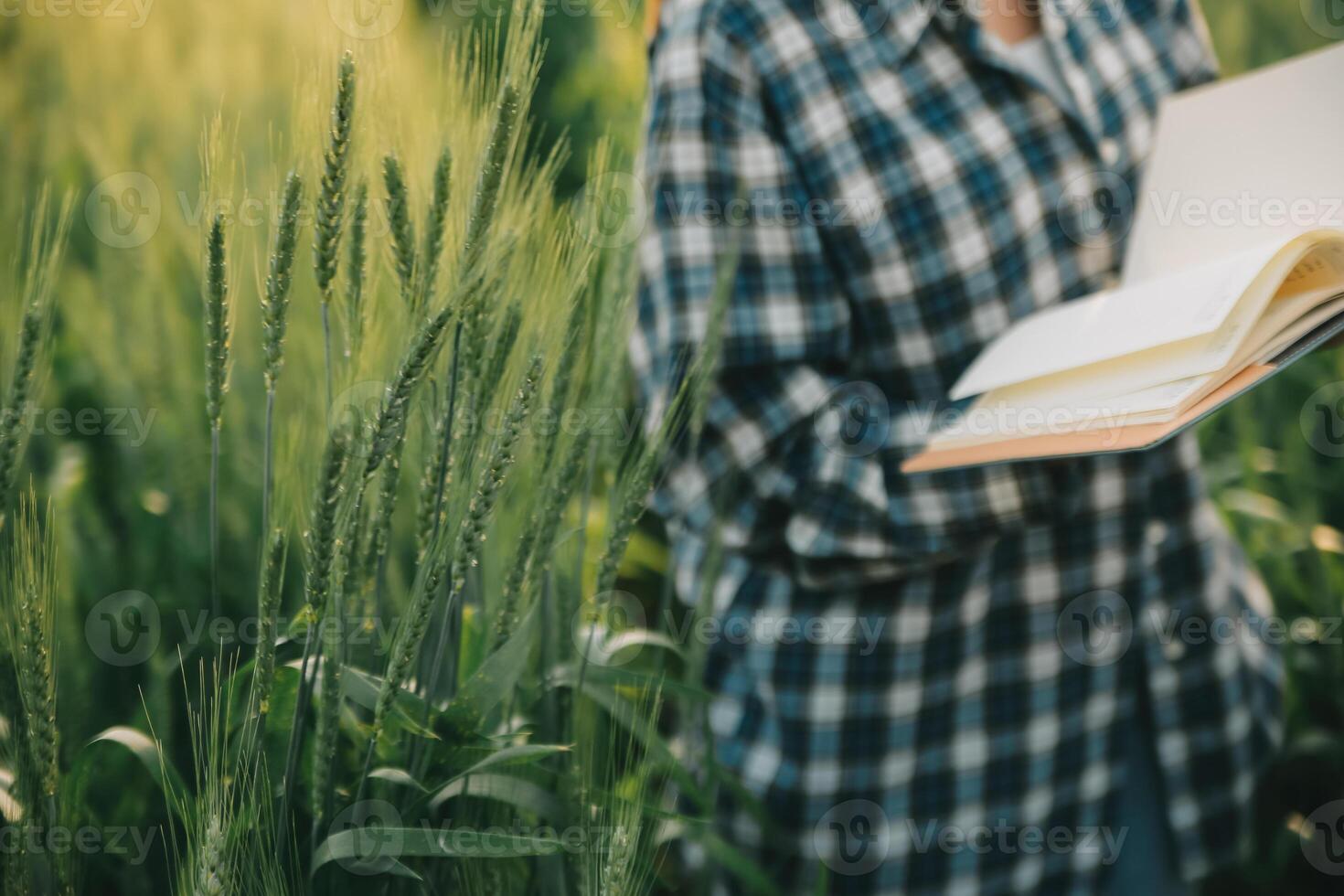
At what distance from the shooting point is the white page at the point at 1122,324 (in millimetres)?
577

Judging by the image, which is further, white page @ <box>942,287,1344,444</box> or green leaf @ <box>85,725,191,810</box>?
white page @ <box>942,287,1344,444</box>

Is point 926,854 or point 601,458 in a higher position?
point 601,458

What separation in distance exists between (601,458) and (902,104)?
0.52m

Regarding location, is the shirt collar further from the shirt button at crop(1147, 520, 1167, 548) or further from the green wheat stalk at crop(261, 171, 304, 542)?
the green wheat stalk at crop(261, 171, 304, 542)

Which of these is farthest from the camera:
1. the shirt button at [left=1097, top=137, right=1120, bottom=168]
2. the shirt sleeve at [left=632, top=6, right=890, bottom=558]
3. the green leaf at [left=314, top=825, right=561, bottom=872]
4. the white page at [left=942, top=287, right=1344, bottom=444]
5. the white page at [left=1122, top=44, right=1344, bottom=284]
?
the shirt button at [left=1097, top=137, right=1120, bottom=168]

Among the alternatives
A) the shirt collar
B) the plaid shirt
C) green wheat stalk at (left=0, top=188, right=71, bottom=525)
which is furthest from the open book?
green wheat stalk at (left=0, top=188, right=71, bottom=525)

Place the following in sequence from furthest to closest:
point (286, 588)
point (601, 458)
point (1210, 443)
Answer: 1. point (1210, 443)
2. point (286, 588)
3. point (601, 458)

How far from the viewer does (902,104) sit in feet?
3.11

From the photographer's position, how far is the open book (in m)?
0.57

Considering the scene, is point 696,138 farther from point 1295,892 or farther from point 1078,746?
point 1295,892

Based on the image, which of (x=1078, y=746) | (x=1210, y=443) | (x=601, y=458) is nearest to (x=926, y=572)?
(x=1078, y=746)

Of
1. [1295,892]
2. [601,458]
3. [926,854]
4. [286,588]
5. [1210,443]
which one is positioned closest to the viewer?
[601,458]

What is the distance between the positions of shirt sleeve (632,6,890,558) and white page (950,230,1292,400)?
164 millimetres

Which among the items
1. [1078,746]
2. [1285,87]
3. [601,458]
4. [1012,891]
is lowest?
[1012,891]
